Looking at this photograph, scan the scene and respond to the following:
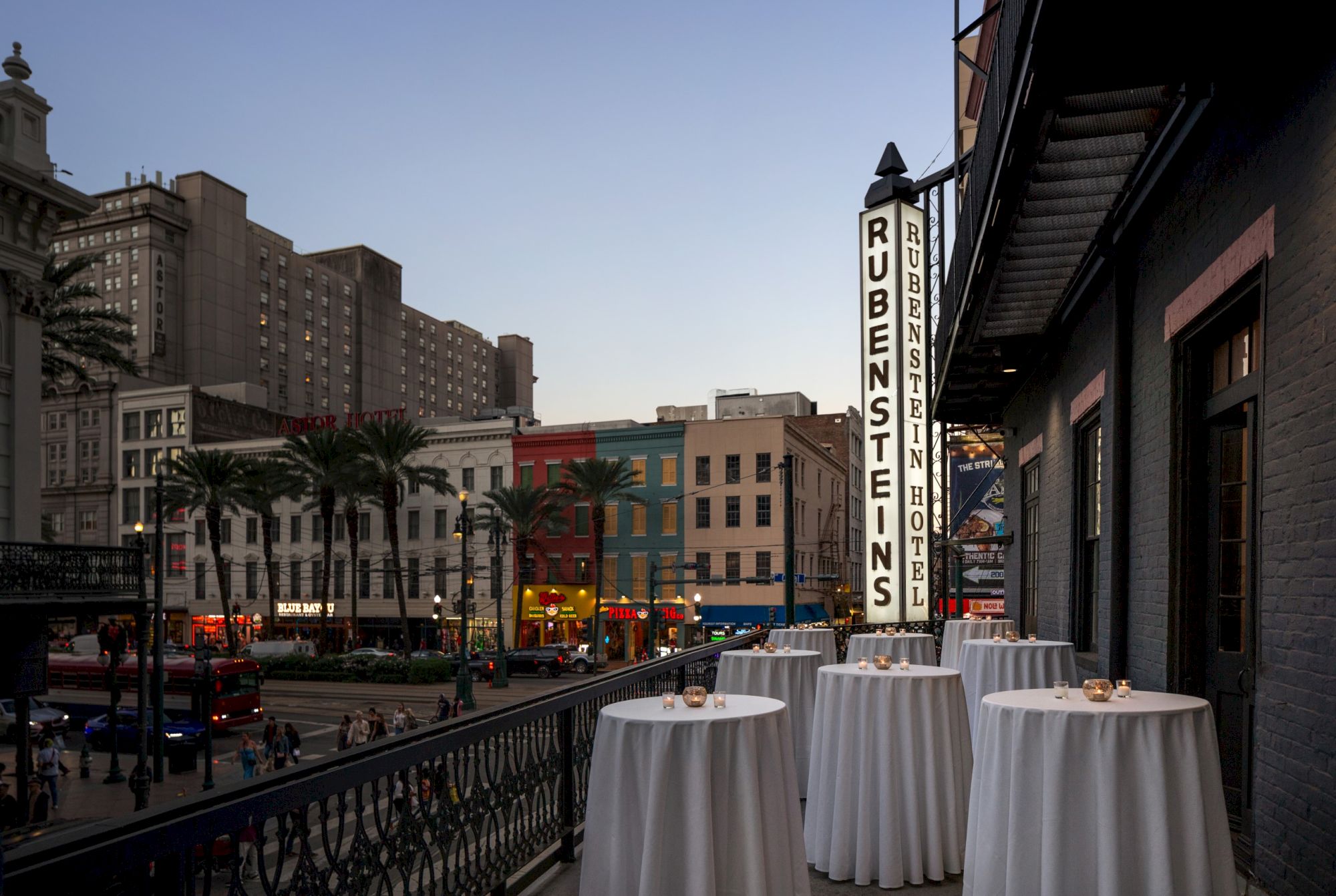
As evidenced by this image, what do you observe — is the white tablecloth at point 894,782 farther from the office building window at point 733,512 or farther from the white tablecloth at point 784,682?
the office building window at point 733,512

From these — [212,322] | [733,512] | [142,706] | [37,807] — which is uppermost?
[212,322]

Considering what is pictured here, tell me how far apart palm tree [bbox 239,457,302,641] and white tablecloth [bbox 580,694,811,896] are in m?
51.6

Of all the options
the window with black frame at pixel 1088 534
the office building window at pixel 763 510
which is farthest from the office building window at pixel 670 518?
the window with black frame at pixel 1088 534

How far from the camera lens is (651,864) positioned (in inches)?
170

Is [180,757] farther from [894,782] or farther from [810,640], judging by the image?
[894,782]

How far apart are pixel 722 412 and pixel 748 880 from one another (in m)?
60.8

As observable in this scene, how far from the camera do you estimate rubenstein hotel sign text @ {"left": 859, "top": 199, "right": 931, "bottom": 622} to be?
55.3 ft

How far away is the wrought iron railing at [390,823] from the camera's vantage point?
2555mm

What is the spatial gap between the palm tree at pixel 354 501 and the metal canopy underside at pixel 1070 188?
44.9 meters

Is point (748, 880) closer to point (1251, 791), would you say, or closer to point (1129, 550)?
point (1251, 791)

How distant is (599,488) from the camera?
167ft

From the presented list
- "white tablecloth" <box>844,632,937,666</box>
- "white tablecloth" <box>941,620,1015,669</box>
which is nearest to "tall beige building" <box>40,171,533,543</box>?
"white tablecloth" <box>941,620,1015,669</box>

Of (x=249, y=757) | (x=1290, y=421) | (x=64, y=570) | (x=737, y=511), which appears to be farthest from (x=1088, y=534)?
(x=737, y=511)

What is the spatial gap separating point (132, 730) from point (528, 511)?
23.9 metres
